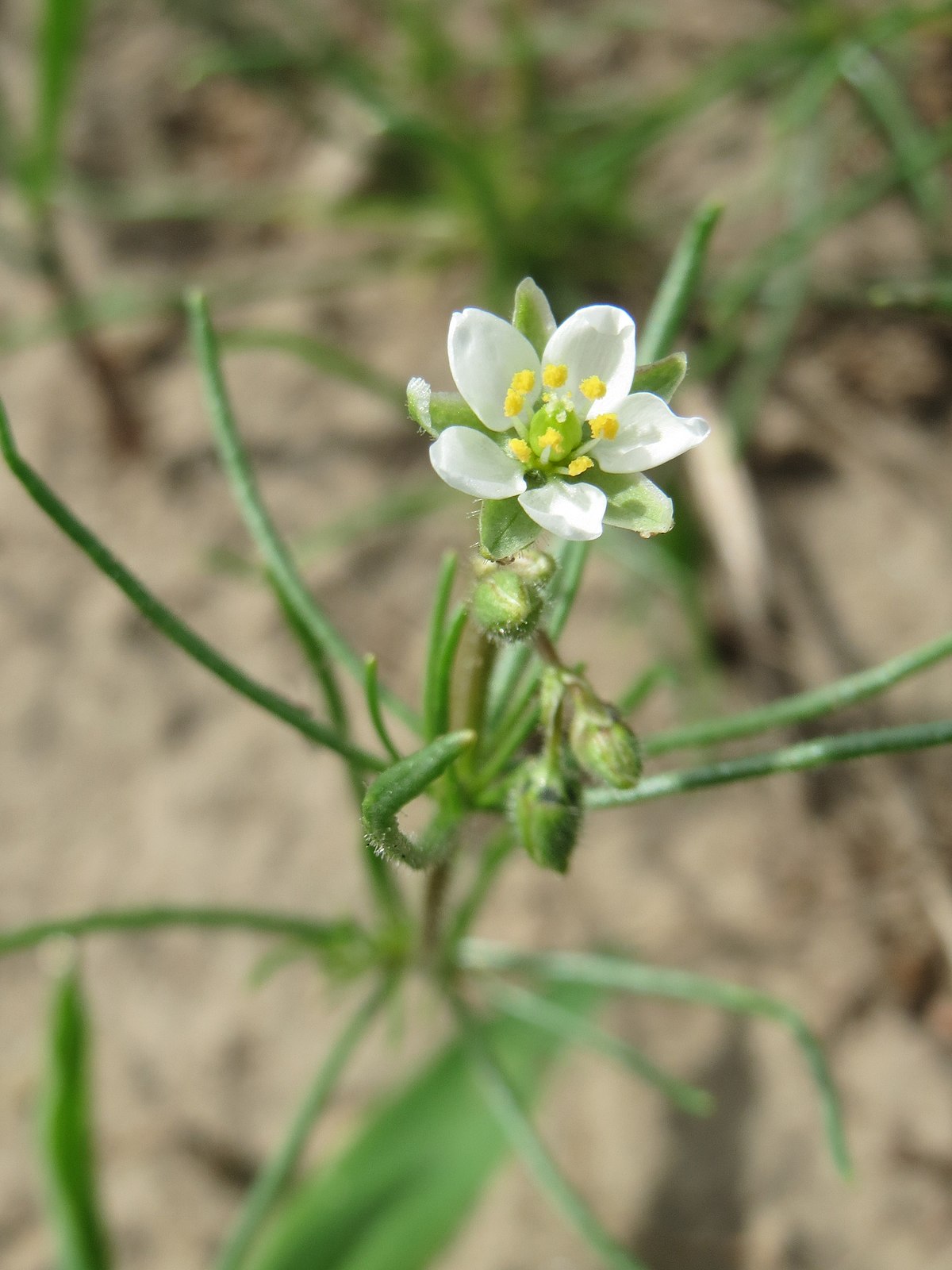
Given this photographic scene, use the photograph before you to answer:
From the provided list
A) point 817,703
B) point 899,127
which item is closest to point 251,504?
point 817,703

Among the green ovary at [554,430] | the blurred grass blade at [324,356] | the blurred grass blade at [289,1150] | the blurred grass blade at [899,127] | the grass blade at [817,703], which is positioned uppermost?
the blurred grass blade at [324,356]

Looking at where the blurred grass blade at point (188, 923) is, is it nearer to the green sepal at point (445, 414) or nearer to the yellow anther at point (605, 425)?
the green sepal at point (445, 414)

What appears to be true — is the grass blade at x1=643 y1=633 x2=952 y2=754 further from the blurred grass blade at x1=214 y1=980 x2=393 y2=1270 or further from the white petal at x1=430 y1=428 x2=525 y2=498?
the blurred grass blade at x1=214 y1=980 x2=393 y2=1270

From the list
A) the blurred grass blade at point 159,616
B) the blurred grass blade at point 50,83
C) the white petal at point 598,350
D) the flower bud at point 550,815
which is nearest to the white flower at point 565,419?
the white petal at point 598,350

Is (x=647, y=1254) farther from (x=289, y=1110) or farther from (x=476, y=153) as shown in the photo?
(x=476, y=153)

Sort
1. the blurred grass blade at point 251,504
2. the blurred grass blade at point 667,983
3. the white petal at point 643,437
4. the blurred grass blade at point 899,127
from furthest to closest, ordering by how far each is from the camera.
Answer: the blurred grass blade at point 899,127 < the blurred grass blade at point 667,983 < the blurred grass blade at point 251,504 < the white petal at point 643,437

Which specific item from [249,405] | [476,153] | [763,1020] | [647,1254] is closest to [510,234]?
[476,153]

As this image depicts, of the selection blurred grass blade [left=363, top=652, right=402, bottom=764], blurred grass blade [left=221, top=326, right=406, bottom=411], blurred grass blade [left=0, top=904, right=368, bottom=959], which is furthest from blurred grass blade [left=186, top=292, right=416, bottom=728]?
blurred grass blade [left=221, top=326, right=406, bottom=411]
